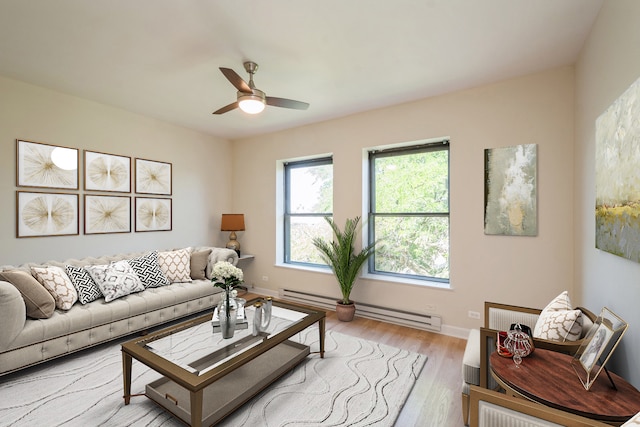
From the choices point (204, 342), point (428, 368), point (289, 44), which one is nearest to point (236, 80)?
Result: point (289, 44)

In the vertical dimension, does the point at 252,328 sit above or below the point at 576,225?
below

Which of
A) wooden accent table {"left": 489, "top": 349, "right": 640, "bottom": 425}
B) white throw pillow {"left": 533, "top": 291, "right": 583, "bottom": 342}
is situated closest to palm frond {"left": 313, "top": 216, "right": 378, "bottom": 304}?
white throw pillow {"left": 533, "top": 291, "right": 583, "bottom": 342}

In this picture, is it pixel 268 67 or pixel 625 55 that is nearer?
pixel 625 55

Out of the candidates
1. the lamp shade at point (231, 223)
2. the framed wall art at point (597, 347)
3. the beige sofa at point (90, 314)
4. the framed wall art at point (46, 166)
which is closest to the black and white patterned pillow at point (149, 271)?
the beige sofa at point (90, 314)

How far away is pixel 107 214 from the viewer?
371 centimetres

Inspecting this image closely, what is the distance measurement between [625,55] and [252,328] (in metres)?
2.91

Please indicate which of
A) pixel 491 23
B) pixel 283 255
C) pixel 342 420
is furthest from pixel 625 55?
pixel 283 255

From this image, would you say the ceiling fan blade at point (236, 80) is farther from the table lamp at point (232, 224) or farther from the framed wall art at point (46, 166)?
the table lamp at point (232, 224)

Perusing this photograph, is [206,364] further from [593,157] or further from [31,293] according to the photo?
[593,157]

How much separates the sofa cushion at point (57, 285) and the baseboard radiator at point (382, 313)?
103 inches

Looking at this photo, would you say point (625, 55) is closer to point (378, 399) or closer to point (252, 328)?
point (378, 399)

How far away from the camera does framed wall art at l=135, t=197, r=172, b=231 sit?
404 centimetres

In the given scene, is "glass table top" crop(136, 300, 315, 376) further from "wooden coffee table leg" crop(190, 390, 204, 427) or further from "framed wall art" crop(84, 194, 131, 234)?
"framed wall art" crop(84, 194, 131, 234)

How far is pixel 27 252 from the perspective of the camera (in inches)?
122
